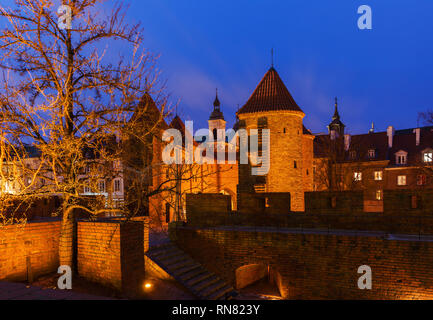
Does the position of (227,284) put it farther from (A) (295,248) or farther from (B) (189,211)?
(B) (189,211)

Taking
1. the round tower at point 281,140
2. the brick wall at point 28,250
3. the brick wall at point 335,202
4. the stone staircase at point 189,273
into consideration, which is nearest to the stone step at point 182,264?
the stone staircase at point 189,273

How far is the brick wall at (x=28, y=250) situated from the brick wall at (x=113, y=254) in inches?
43.3

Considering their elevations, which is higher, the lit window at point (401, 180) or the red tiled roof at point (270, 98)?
the red tiled roof at point (270, 98)

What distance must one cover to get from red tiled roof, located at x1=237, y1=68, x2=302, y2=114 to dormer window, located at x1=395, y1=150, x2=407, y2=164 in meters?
20.4

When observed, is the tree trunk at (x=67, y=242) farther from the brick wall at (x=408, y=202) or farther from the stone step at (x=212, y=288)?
the brick wall at (x=408, y=202)

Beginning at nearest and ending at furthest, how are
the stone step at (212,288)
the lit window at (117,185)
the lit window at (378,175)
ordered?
the stone step at (212,288) < the lit window at (117,185) < the lit window at (378,175)

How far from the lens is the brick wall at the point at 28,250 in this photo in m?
6.93

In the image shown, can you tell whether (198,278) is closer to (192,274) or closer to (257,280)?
(192,274)

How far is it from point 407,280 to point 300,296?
10.6 feet

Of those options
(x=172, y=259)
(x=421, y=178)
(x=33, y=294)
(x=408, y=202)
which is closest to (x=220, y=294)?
(x=172, y=259)

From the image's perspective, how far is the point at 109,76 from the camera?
679 centimetres

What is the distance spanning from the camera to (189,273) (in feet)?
32.4

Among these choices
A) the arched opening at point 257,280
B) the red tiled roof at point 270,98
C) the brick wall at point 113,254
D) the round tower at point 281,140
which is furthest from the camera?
the red tiled roof at point 270,98
